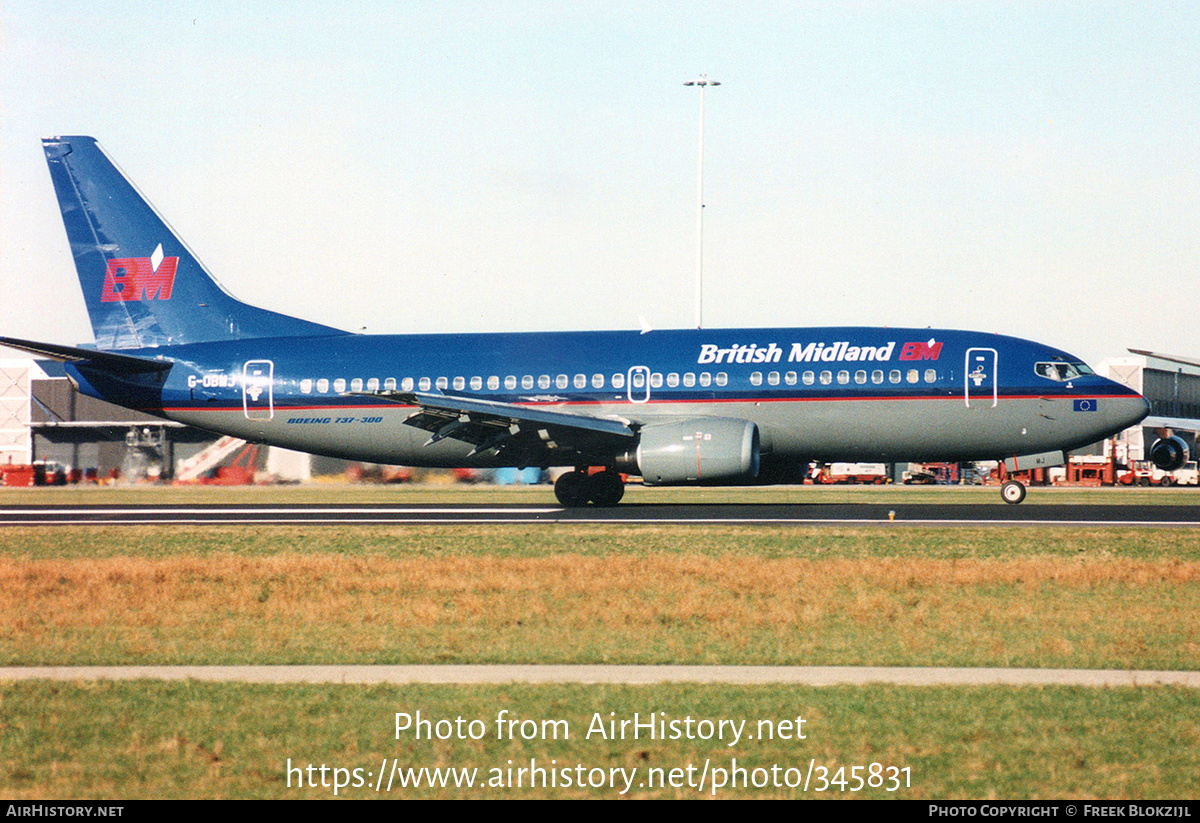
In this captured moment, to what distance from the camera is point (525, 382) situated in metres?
33.3

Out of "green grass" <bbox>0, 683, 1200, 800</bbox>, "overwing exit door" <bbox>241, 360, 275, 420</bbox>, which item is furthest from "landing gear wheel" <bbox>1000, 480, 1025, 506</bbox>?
"green grass" <bbox>0, 683, 1200, 800</bbox>

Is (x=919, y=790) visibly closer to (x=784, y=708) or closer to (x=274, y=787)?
(x=784, y=708)

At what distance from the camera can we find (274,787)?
25.0ft

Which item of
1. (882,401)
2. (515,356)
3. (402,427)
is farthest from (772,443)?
(402,427)

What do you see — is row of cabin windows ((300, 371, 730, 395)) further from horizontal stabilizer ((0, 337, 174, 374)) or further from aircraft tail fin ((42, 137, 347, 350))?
horizontal stabilizer ((0, 337, 174, 374))

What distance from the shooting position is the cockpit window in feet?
103

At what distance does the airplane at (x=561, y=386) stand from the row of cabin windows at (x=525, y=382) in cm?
5

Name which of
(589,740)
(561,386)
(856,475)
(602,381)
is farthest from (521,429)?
(856,475)

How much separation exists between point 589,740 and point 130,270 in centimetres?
3154

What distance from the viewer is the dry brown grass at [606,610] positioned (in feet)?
40.0

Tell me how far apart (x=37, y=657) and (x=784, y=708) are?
7.68 metres

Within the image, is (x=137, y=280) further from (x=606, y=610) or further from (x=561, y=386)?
(x=606, y=610)

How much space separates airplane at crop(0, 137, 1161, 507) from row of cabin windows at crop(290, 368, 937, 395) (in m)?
0.05
